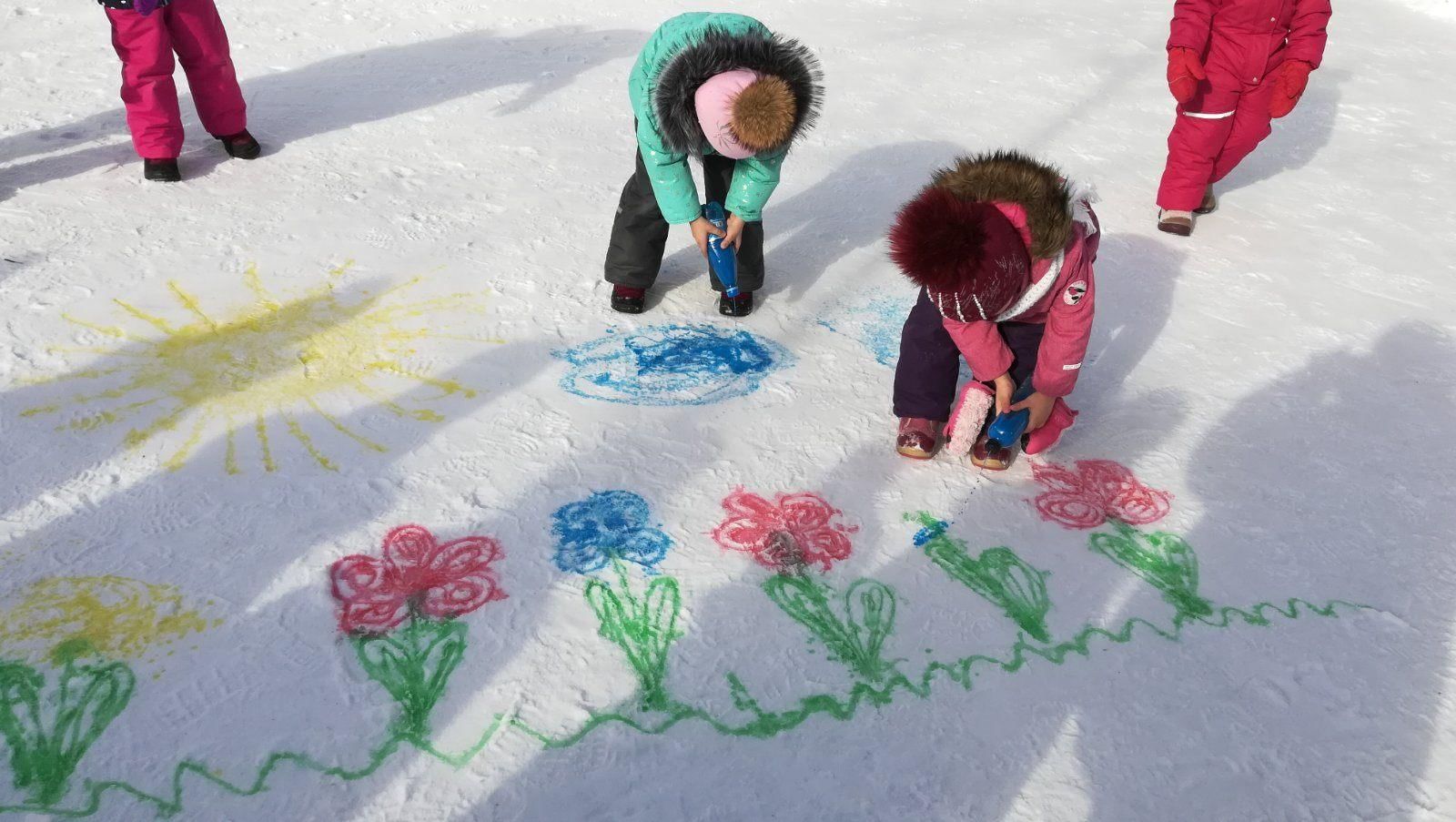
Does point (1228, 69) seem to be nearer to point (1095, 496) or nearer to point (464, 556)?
point (1095, 496)

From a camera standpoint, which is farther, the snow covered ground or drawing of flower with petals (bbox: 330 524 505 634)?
drawing of flower with petals (bbox: 330 524 505 634)

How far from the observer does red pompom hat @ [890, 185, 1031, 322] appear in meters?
2.00

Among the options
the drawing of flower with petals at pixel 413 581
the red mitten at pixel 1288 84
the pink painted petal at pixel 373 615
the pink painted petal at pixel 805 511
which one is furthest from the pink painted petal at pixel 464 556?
the red mitten at pixel 1288 84

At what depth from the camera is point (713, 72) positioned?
2.54m

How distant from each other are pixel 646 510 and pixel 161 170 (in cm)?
219

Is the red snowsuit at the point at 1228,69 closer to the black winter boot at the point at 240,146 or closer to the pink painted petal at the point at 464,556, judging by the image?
the pink painted petal at the point at 464,556

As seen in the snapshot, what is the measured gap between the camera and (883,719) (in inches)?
70.2

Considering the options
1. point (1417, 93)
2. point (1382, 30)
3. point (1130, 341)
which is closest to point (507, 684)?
point (1130, 341)

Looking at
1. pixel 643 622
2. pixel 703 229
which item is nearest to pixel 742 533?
pixel 643 622

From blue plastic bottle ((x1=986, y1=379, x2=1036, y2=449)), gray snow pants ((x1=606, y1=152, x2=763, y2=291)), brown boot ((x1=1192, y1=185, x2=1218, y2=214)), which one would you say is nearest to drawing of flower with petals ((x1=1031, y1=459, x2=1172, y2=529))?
blue plastic bottle ((x1=986, y1=379, x2=1036, y2=449))

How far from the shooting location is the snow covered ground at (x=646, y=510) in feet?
5.55

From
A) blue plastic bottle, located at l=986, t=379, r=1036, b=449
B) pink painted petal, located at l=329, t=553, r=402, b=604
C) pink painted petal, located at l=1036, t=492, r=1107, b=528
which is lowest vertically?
pink painted petal, located at l=1036, t=492, r=1107, b=528

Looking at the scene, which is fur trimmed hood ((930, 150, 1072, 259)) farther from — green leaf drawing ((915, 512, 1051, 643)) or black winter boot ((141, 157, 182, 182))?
black winter boot ((141, 157, 182, 182))

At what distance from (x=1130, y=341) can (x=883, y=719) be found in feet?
5.41
